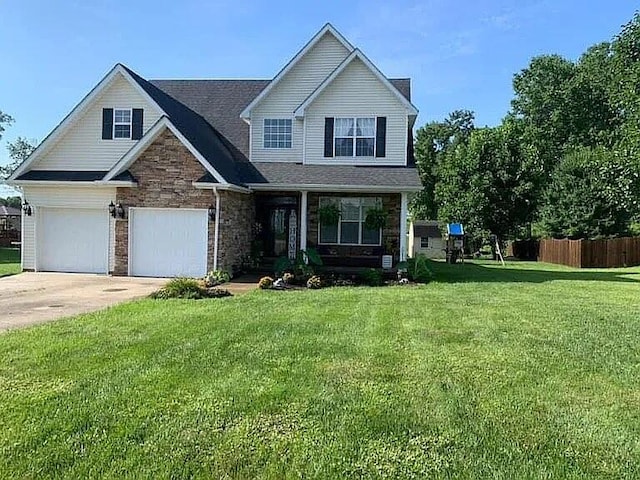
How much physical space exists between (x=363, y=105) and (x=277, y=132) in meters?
3.26

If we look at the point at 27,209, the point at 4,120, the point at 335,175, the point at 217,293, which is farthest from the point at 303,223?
the point at 4,120

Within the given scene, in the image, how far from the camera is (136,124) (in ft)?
56.0

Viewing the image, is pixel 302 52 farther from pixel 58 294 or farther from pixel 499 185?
pixel 499 185

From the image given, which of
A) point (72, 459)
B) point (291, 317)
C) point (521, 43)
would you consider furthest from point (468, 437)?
point (521, 43)

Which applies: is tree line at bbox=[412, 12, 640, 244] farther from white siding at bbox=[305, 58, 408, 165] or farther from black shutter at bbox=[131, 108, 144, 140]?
black shutter at bbox=[131, 108, 144, 140]

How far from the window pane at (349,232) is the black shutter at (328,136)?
99.0 inches

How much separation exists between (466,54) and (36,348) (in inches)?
803

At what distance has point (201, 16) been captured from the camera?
48.2 feet

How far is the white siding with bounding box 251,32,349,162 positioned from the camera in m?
18.4

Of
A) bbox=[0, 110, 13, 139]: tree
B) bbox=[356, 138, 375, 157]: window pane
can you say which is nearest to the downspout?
bbox=[356, 138, 375, 157]: window pane

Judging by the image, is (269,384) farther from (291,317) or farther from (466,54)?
(466,54)

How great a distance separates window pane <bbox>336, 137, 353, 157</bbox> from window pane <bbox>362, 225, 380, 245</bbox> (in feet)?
8.74

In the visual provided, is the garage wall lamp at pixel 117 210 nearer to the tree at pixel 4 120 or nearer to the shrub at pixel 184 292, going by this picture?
the shrub at pixel 184 292

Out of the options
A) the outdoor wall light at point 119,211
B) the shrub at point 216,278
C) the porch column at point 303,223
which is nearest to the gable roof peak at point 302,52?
the porch column at point 303,223
